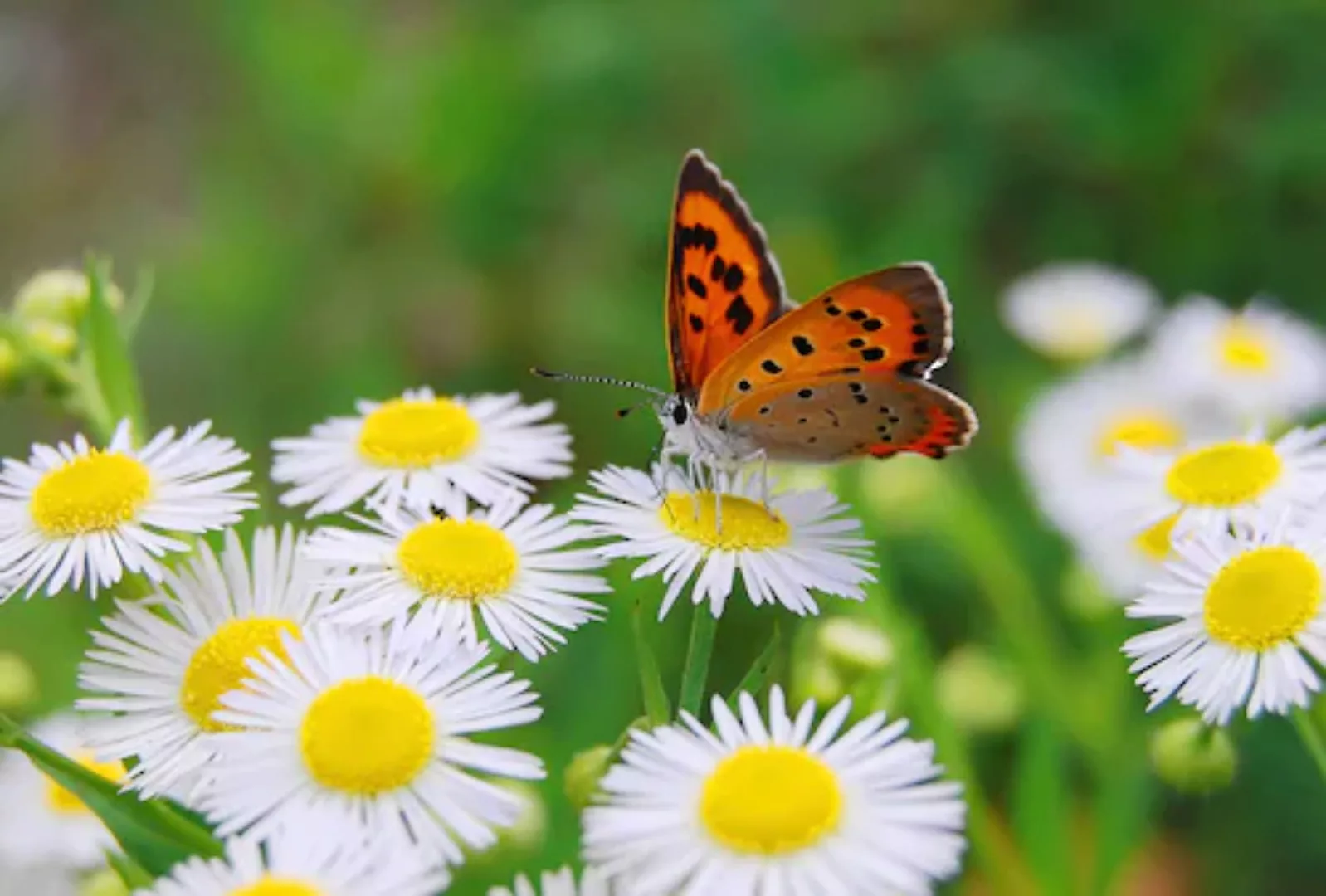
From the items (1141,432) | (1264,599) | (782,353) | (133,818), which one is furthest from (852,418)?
(1141,432)

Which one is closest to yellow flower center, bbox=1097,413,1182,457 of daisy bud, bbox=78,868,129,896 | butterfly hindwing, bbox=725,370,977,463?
butterfly hindwing, bbox=725,370,977,463

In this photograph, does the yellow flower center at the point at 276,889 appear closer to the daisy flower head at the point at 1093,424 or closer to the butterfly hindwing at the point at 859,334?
the butterfly hindwing at the point at 859,334

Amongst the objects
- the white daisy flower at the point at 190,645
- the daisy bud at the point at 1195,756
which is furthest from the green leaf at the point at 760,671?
the daisy bud at the point at 1195,756

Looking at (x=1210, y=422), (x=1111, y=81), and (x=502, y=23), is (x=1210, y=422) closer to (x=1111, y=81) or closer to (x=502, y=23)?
(x=1111, y=81)

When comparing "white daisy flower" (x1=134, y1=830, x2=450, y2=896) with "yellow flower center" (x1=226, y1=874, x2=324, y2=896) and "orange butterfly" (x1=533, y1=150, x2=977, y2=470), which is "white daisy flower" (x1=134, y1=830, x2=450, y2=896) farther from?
"orange butterfly" (x1=533, y1=150, x2=977, y2=470)

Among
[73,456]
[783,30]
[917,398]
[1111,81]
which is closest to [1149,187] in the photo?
[1111,81]

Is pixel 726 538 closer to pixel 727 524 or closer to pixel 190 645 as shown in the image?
pixel 727 524

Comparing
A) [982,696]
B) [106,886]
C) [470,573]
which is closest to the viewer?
[470,573]

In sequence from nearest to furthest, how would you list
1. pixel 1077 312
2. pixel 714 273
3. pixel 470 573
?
pixel 470 573 → pixel 714 273 → pixel 1077 312
